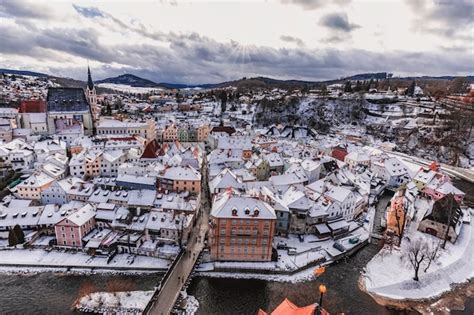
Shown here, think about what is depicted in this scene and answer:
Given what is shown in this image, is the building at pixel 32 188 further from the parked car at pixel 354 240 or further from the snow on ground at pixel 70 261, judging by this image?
the parked car at pixel 354 240

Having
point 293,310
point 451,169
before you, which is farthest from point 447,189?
point 293,310

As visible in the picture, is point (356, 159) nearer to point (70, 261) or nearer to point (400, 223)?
point (400, 223)

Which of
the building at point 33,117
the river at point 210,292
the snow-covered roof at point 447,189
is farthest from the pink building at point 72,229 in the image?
the snow-covered roof at point 447,189

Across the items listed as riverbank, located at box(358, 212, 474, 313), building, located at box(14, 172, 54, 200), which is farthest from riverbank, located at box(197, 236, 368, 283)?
building, located at box(14, 172, 54, 200)

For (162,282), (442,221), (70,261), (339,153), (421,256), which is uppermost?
(339,153)

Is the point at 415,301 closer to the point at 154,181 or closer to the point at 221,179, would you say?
the point at 221,179
